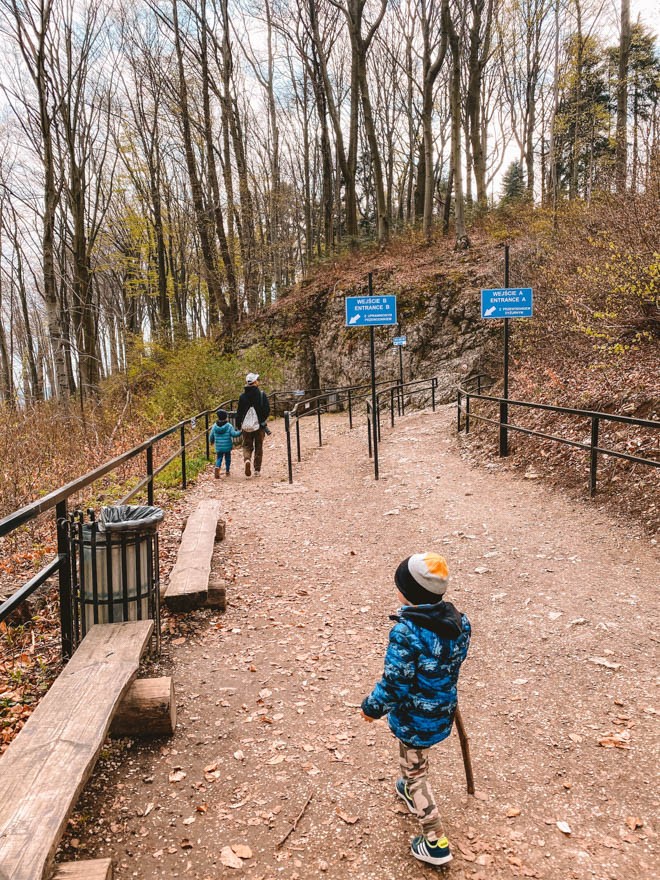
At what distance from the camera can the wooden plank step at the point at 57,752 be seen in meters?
1.95

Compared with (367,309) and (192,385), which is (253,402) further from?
(192,385)

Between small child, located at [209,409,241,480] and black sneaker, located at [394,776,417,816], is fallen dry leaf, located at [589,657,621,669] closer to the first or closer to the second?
black sneaker, located at [394,776,417,816]

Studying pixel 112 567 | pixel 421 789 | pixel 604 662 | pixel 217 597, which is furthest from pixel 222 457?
pixel 421 789

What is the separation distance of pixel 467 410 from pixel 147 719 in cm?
1003

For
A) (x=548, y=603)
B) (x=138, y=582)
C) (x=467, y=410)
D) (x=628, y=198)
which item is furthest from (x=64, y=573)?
(x=628, y=198)

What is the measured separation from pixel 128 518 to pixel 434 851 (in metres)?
2.69

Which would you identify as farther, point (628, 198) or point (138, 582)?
point (628, 198)

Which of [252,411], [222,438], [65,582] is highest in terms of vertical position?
[252,411]

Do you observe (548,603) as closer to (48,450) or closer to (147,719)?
(147,719)

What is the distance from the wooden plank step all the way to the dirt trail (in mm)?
512

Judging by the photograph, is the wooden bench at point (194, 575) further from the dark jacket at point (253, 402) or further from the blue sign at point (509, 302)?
the blue sign at point (509, 302)

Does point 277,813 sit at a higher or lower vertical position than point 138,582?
lower

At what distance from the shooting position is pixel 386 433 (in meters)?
15.3

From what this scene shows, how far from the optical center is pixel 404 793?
278 cm
